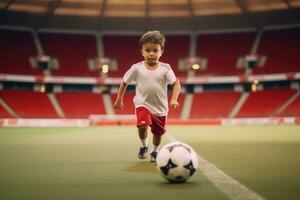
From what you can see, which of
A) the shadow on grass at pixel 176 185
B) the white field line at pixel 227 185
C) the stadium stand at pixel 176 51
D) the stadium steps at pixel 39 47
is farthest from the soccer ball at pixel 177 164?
the stadium steps at pixel 39 47

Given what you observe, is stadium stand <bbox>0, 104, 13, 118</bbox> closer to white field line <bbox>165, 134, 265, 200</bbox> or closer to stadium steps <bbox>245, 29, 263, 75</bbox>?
stadium steps <bbox>245, 29, 263, 75</bbox>

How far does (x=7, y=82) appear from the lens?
3338cm

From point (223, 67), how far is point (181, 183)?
30585mm

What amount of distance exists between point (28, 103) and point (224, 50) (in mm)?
17106

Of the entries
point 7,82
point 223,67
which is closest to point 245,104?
point 223,67

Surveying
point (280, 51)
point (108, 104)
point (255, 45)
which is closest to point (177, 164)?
point (108, 104)

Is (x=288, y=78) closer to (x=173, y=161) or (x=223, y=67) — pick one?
(x=223, y=67)

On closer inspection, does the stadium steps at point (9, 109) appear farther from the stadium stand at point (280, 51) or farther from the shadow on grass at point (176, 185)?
the shadow on grass at point (176, 185)

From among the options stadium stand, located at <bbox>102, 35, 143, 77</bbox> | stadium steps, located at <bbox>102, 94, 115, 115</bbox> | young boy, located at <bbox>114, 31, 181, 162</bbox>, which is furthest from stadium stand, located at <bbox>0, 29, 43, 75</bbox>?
young boy, located at <bbox>114, 31, 181, 162</bbox>

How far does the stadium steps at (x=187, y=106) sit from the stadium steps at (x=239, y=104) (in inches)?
134

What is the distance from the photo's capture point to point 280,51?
32656 mm

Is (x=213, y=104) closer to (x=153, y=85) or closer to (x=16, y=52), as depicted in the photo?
(x=16, y=52)

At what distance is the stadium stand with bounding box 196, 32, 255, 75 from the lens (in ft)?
111

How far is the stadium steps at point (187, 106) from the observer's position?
103ft
